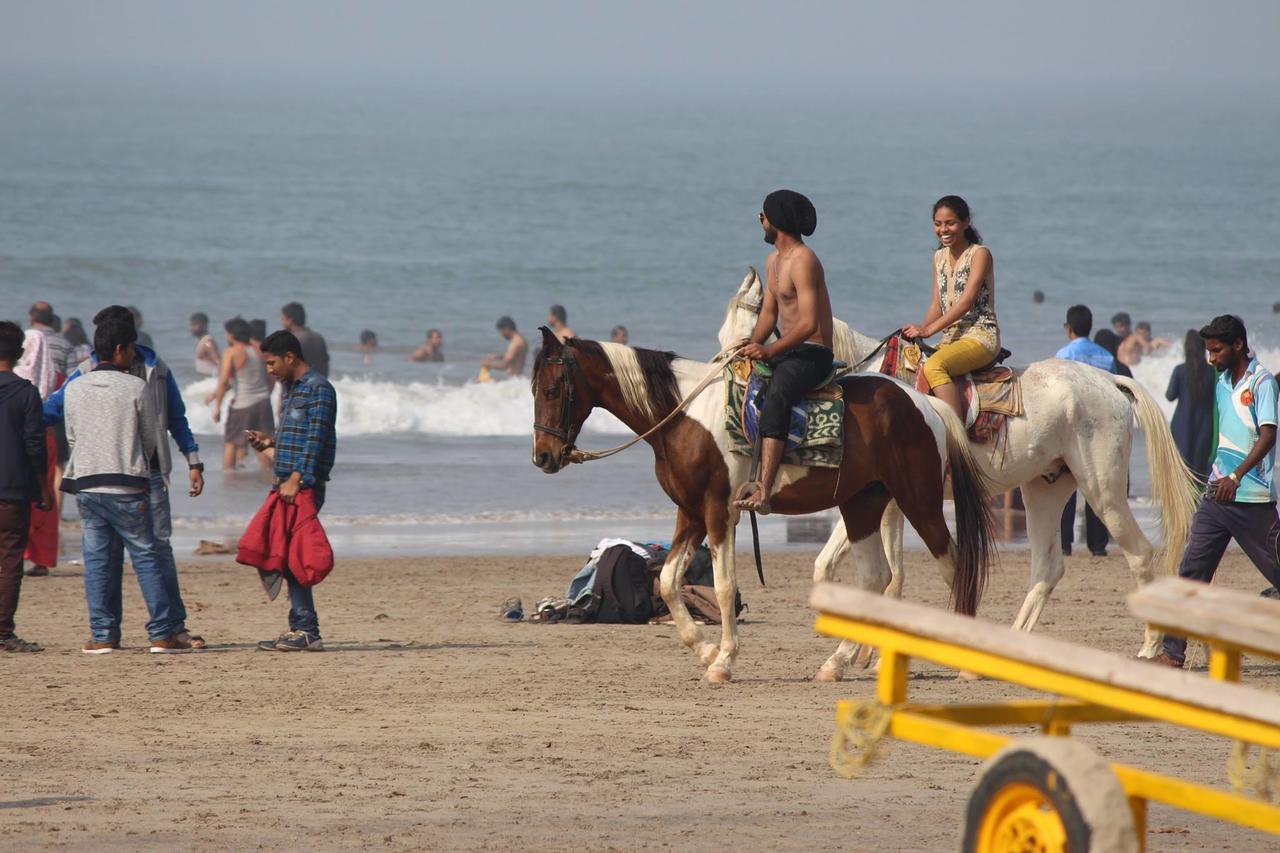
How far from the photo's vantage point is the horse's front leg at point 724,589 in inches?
358

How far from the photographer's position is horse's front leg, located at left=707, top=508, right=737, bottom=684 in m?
9.10

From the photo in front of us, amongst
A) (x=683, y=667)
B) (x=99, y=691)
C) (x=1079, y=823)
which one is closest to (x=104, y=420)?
(x=99, y=691)

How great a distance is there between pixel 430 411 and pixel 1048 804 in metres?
22.6

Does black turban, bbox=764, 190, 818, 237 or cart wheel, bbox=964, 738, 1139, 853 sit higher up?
black turban, bbox=764, 190, 818, 237

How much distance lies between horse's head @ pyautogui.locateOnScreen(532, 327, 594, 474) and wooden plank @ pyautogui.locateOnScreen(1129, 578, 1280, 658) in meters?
5.00

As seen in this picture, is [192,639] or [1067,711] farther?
[192,639]

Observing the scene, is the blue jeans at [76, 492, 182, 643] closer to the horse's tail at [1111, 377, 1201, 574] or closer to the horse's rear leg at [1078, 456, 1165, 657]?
the horse's rear leg at [1078, 456, 1165, 657]

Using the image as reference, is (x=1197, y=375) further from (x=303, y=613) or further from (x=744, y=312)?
(x=303, y=613)

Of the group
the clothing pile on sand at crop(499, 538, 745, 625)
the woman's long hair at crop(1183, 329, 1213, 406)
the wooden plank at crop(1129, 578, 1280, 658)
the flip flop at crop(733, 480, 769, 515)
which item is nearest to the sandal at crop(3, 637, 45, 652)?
the clothing pile on sand at crop(499, 538, 745, 625)

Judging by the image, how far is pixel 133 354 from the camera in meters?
9.94

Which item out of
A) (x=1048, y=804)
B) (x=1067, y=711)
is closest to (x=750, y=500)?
(x=1067, y=711)

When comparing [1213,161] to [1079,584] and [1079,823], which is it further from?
[1079,823]

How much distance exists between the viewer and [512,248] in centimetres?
6006

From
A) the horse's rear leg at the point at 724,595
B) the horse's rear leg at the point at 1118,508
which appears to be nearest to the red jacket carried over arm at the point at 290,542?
the horse's rear leg at the point at 724,595
